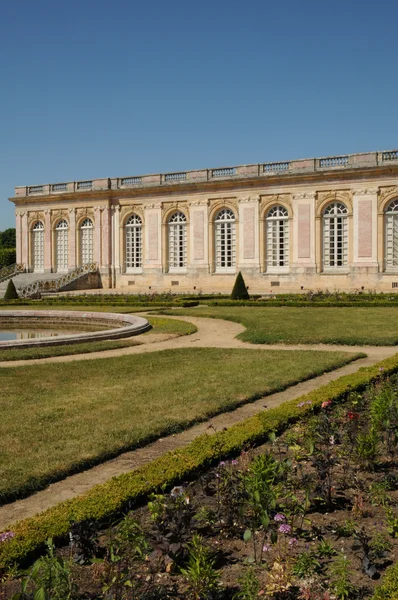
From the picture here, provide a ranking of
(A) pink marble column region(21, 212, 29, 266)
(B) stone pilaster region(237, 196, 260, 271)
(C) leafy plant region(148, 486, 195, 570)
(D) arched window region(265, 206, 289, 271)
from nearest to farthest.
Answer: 1. (C) leafy plant region(148, 486, 195, 570)
2. (D) arched window region(265, 206, 289, 271)
3. (B) stone pilaster region(237, 196, 260, 271)
4. (A) pink marble column region(21, 212, 29, 266)

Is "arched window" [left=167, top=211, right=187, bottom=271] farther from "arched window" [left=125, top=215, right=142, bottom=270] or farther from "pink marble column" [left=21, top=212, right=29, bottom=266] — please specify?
"pink marble column" [left=21, top=212, right=29, bottom=266]

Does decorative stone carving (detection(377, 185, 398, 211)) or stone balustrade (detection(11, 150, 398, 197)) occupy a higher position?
stone balustrade (detection(11, 150, 398, 197))

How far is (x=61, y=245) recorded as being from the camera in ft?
135

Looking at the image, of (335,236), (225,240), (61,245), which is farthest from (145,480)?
(61,245)

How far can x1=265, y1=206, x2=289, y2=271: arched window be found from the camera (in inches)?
1347

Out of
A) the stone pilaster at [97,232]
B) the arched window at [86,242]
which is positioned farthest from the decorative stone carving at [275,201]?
the arched window at [86,242]

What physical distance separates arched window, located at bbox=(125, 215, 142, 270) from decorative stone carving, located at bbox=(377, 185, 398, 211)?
15625 millimetres

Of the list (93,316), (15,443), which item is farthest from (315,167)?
(15,443)

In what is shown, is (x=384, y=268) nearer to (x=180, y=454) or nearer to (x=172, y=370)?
(x=172, y=370)

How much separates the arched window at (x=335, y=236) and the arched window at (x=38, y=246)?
20521 mm

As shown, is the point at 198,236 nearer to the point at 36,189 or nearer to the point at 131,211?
the point at 131,211

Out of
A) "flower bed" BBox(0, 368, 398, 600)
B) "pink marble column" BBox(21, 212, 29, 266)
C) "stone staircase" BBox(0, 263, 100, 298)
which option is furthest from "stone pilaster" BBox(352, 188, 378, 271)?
"flower bed" BBox(0, 368, 398, 600)

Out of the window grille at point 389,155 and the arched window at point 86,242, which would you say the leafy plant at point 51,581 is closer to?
the window grille at point 389,155

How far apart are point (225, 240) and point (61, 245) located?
12.6 meters
